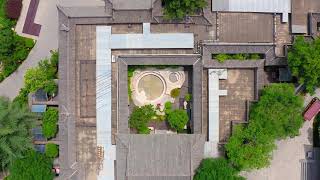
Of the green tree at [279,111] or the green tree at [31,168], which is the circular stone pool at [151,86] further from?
the green tree at [31,168]

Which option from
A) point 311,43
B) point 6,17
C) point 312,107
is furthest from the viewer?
point 6,17

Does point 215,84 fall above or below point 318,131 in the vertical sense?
above

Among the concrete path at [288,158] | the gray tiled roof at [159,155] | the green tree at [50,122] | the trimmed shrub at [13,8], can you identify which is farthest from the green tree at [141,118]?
the trimmed shrub at [13,8]

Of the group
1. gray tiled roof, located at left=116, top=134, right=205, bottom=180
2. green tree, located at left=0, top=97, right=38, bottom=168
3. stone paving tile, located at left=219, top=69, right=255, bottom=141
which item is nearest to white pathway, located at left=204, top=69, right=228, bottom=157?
stone paving tile, located at left=219, top=69, right=255, bottom=141

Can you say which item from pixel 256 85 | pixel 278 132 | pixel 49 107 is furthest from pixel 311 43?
pixel 49 107

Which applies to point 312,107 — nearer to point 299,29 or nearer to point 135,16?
point 299,29

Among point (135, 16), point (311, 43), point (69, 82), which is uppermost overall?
point (135, 16)
